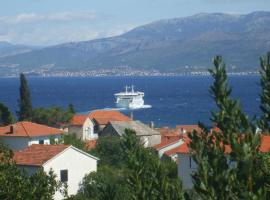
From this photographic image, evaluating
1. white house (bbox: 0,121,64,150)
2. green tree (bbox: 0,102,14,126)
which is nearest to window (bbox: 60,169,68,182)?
white house (bbox: 0,121,64,150)

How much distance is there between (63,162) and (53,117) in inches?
1006

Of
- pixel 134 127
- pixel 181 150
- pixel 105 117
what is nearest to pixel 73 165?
pixel 181 150

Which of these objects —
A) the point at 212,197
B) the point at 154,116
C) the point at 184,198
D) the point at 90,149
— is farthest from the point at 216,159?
the point at 154,116

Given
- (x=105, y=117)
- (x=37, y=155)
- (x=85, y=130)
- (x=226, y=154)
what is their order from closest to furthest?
(x=226, y=154) < (x=37, y=155) < (x=85, y=130) < (x=105, y=117)

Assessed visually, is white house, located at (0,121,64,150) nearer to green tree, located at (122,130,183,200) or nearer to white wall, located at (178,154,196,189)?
white wall, located at (178,154,196,189)

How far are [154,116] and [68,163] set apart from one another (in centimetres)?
9659

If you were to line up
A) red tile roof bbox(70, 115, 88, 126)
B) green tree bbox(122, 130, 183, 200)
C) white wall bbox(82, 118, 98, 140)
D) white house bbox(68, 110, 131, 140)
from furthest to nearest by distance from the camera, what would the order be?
1. white wall bbox(82, 118, 98, 140)
2. red tile roof bbox(70, 115, 88, 126)
3. white house bbox(68, 110, 131, 140)
4. green tree bbox(122, 130, 183, 200)

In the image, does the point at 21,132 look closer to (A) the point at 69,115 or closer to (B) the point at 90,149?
(B) the point at 90,149

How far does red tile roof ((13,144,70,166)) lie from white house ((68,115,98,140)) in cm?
2517

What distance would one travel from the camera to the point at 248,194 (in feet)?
29.9

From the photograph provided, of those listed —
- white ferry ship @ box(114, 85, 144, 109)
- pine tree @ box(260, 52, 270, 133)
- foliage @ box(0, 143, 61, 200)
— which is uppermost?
pine tree @ box(260, 52, 270, 133)

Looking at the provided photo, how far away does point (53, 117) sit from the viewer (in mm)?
63312

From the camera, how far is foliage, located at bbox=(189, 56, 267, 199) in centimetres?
930

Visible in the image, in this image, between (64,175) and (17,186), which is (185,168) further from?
(17,186)
